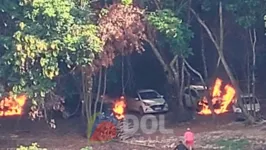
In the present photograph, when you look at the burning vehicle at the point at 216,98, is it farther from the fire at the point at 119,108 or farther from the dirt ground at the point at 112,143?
the fire at the point at 119,108

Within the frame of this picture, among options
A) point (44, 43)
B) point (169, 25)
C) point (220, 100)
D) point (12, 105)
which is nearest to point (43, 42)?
point (44, 43)

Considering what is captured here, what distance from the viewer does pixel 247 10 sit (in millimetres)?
25766

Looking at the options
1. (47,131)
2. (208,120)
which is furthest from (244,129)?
(47,131)

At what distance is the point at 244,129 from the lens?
87.0 feet

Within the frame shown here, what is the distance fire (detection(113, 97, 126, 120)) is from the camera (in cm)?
3071

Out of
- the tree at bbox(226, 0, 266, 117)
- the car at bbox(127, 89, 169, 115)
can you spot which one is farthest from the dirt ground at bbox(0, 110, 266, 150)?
the tree at bbox(226, 0, 266, 117)

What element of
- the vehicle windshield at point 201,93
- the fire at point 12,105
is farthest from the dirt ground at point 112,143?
the vehicle windshield at point 201,93

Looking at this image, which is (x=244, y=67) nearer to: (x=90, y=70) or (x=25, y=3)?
(x=90, y=70)

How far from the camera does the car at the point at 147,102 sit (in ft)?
105

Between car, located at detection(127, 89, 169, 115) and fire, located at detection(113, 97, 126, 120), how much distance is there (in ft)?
2.24

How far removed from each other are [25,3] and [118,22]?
320 centimetres

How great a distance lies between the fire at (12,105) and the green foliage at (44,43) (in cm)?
92

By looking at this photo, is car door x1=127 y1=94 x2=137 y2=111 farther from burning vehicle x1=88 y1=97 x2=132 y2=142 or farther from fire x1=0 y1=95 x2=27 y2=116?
fire x1=0 y1=95 x2=27 y2=116

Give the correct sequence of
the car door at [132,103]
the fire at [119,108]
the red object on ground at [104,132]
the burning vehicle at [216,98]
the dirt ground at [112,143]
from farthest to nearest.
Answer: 1. the car door at [132,103]
2. the fire at [119,108]
3. the burning vehicle at [216,98]
4. the red object on ground at [104,132]
5. the dirt ground at [112,143]
